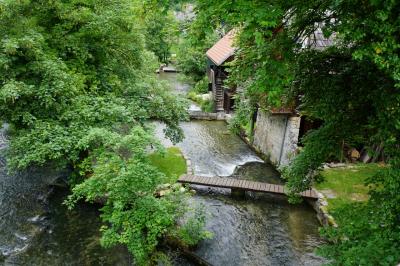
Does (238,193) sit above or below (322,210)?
below

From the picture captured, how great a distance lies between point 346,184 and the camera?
1385 cm

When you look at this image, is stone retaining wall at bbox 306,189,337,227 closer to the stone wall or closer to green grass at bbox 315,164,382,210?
green grass at bbox 315,164,382,210

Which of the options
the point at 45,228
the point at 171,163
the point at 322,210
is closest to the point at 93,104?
the point at 45,228

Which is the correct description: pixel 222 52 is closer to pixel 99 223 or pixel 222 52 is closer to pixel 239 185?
pixel 239 185

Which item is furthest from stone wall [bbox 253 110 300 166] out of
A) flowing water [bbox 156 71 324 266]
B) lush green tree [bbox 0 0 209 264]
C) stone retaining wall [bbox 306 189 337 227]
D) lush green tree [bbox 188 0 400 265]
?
lush green tree [bbox 188 0 400 265]

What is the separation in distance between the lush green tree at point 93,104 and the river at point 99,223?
1.24 meters

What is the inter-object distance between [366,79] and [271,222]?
23.8 ft

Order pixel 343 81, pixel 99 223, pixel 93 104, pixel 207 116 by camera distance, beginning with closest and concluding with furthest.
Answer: pixel 343 81 → pixel 93 104 → pixel 99 223 → pixel 207 116

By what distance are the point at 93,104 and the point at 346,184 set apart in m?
10.6

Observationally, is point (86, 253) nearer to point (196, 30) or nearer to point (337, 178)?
point (196, 30)

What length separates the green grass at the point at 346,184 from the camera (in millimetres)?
12836

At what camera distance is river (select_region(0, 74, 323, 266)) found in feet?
33.8

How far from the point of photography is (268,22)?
15.1 feet

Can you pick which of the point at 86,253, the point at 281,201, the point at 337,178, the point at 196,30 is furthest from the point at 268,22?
the point at 337,178
